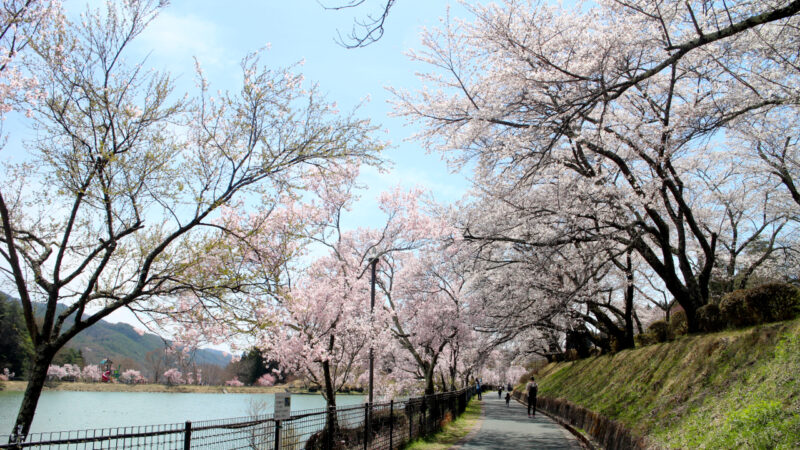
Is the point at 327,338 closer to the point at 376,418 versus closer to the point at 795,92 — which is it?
the point at 376,418

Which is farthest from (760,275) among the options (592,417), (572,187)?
(572,187)

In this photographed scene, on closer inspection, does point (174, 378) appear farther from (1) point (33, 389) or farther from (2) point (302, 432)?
(2) point (302, 432)

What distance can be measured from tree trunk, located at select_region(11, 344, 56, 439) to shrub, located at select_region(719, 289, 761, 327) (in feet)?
37.0

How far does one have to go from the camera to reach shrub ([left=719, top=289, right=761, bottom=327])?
892 centimetres

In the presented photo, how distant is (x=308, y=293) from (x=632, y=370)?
31.4ft

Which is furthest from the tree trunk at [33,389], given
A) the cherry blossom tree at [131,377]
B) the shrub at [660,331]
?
the cherry blossom tree at [131,377]

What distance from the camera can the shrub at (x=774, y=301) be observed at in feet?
26.2

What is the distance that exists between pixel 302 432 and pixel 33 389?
3794 millimetres

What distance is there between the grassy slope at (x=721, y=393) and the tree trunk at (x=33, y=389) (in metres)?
8.65

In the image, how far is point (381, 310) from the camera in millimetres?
19062

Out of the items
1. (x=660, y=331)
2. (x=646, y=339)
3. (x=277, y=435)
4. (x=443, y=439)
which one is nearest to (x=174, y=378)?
(x=443, y=439)

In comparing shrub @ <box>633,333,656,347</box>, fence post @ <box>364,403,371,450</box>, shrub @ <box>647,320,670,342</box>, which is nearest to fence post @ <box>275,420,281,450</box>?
fence post @ <box>364,403,371,450</box>

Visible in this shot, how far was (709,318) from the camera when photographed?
10398mm

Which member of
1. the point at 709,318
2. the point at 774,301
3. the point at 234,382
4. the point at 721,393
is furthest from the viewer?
the point at 234,382
